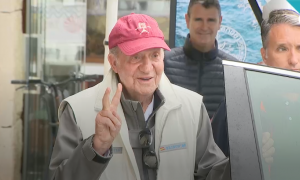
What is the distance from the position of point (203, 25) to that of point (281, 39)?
0.43 meters

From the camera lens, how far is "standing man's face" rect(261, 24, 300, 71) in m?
Answer: 2.56

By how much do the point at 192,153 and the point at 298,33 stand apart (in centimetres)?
86

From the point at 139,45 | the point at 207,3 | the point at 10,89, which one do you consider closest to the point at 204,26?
the point at 207,3

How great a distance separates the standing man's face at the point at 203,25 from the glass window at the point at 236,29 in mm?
73

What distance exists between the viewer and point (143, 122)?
2.17m

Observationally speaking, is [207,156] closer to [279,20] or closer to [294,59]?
[294,59]

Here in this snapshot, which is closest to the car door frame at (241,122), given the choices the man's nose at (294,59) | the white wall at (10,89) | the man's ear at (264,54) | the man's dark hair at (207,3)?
the man's nose at (294,59)

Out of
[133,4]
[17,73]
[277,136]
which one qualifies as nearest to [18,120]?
[17,73]

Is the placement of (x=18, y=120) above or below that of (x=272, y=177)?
below

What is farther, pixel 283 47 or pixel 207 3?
pixel 207 3

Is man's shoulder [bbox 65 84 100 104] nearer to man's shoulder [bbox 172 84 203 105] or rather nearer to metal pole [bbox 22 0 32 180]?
man's shoulder [bbox 172 84 203 105]

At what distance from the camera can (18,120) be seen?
4820 millimetres

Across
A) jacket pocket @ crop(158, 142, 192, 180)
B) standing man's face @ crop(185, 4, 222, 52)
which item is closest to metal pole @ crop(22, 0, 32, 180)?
standing man's face @ crop(185, 4, 222, 52)

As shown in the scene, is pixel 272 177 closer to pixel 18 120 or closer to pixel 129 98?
pixel 129 98
